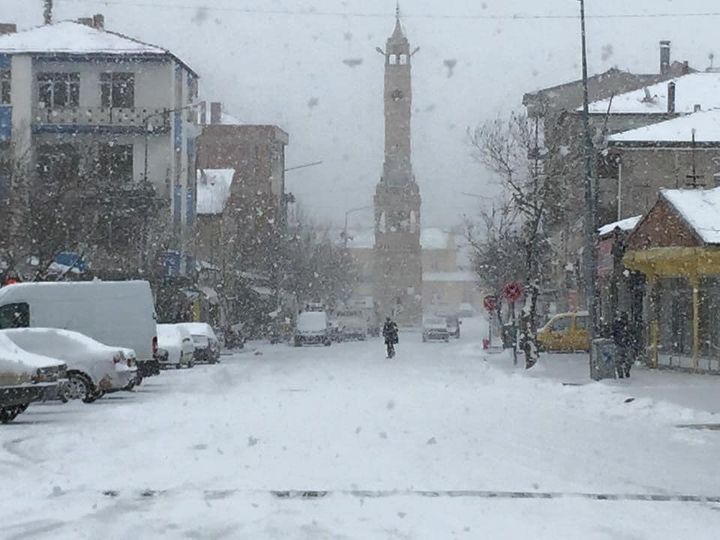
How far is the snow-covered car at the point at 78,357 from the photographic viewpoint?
82.1 feet

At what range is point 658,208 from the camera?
37.7 meters

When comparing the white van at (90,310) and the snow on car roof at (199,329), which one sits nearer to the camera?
the white van at (90,310)

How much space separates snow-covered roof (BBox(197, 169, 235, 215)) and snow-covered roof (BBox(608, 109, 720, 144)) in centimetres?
3274

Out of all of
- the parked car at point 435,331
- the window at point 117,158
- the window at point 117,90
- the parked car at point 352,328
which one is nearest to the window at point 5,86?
the window at point 117,90

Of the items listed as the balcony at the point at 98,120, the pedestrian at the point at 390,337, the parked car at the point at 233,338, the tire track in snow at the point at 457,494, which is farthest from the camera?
the parked car at the point at 233,338

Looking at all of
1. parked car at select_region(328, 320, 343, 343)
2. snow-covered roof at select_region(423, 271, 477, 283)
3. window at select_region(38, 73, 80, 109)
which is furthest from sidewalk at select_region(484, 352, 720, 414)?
snow-covered roof at select_region(423, 271, 477, 283)

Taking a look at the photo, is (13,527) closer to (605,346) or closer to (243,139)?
(605,346)

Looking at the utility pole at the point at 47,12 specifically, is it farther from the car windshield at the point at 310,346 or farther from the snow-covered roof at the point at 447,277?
the snow-covered roof at the point at 447,277

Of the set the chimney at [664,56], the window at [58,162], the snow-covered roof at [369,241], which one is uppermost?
the chimney at [664,56]

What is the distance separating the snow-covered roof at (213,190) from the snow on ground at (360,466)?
54.2 m

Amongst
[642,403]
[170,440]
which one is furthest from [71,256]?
[170,440]

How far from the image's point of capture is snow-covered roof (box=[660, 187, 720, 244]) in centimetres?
3375

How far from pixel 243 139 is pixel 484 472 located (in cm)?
9280

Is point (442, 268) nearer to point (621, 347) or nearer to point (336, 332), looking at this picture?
point (336, 332)
